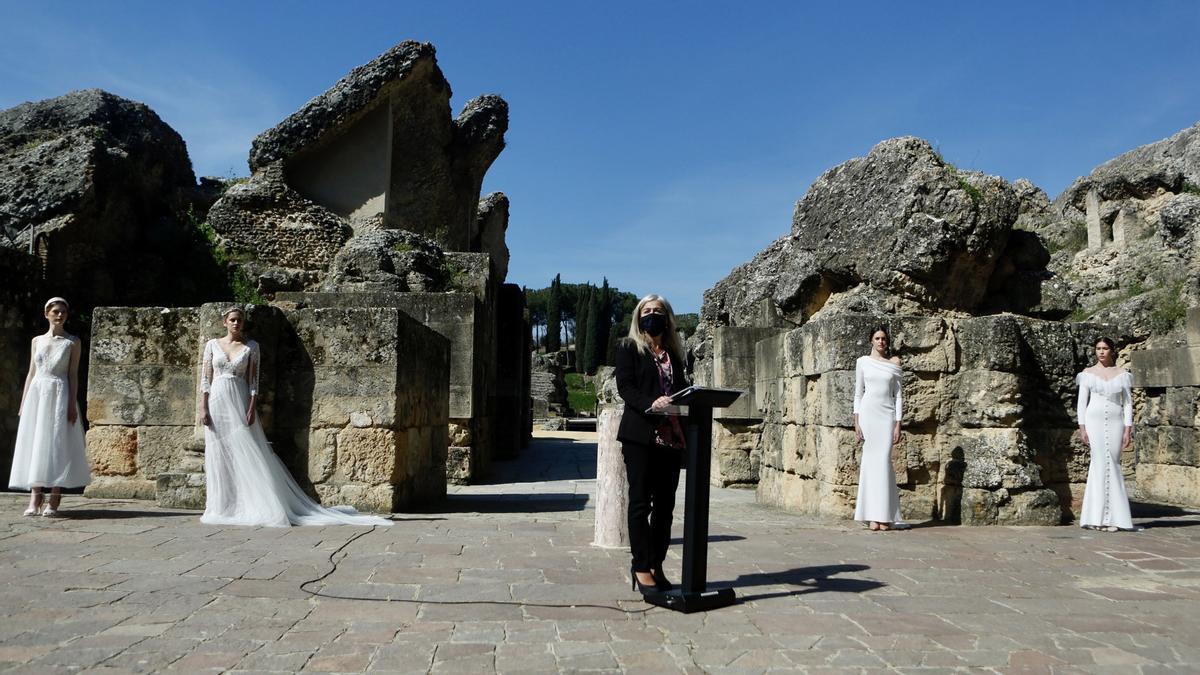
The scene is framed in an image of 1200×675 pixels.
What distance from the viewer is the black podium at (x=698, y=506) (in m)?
3.94

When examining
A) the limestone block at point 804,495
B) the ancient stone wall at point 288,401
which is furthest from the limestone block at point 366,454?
the limestone block at point 804,495

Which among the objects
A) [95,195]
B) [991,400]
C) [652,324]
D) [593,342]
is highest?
[593,342]

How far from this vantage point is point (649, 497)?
425 centimetres

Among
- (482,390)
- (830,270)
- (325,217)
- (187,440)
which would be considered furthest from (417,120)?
(187,440)

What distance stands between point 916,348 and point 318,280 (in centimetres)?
1431

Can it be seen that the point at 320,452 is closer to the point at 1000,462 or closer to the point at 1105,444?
the point at 1000,462

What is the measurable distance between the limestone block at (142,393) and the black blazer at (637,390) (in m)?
4.85

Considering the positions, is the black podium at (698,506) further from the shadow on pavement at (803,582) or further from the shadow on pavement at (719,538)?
the shadow on pavement at (719,538)

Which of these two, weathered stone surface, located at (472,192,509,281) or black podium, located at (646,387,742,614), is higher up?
weathered stone surface, located at (472,192,509,281)

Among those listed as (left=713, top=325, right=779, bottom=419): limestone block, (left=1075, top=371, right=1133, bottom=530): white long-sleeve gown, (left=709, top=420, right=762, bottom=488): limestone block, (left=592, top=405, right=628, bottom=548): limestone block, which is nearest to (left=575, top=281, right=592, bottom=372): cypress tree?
(left=713, top=325, right=779, bottom=419): limestone block

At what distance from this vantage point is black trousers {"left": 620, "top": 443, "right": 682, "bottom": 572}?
165 inches

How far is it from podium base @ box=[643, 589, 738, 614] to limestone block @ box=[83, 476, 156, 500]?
5.41m

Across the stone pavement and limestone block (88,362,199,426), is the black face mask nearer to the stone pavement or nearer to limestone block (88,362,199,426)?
the stone pavement

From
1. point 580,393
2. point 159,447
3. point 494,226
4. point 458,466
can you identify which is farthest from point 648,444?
point 580,393
